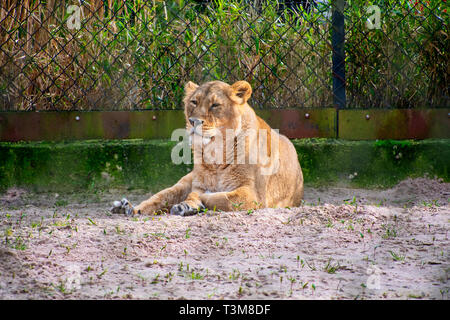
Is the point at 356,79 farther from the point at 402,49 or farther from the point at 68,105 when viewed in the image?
the point at 68,105

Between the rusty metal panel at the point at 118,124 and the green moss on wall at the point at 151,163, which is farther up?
the rusty metal panel at the point at 118,124

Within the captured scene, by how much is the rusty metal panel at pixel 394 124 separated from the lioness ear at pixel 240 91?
131 centimetres

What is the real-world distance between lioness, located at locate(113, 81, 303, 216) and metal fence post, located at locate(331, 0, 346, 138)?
1018mm

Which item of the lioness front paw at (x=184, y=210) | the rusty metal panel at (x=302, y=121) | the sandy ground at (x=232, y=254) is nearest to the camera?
the sandy ground at (x=232, y=254)

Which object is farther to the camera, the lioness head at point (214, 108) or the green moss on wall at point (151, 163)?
the green moss on wall at point (151, 163)

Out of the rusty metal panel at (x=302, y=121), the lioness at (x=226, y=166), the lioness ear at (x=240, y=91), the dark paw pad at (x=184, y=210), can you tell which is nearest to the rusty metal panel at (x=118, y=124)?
the rusty metal panel at (x=302, y=121)

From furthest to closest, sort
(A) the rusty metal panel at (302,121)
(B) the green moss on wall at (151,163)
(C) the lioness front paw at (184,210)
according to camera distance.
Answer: (A) the rusty metal panel at (302,121), (B) the green moss on wall at (151,163), (C) the lioness front paw at (184,210)

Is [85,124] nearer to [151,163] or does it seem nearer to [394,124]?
[151,163]

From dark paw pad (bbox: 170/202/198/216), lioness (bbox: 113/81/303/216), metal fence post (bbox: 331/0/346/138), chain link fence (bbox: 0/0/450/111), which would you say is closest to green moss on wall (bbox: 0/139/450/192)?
metal fence post (bbox: 331/0/346/138)

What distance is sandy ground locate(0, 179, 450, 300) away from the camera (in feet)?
8.65

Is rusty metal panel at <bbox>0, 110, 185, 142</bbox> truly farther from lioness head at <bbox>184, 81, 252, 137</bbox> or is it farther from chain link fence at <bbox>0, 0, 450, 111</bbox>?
lioness head at <bbox>184, 81, 252, 137</bbox>

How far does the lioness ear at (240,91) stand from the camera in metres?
4.65

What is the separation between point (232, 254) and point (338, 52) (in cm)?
305

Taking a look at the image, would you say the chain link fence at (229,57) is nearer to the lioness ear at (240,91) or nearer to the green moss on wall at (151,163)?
the green moss on wall at (151,163)
